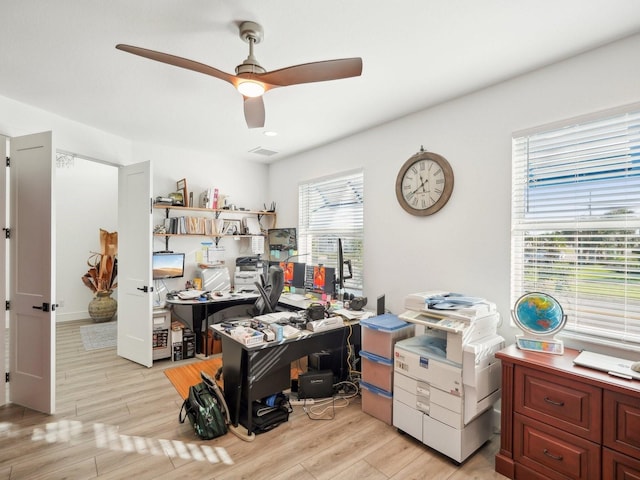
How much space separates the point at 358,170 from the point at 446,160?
115cm

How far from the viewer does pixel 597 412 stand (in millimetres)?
1638

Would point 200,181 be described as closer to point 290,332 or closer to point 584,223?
point 290,332

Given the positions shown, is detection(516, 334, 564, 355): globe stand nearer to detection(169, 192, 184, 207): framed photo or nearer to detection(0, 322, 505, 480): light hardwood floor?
detection(0, 322, 505, 480): light hardwood floor

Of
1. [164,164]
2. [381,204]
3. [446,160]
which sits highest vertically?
[164,164]

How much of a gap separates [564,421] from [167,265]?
13.7ft

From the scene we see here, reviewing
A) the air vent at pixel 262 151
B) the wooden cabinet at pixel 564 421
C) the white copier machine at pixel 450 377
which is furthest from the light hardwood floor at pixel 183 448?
the air vent at pixel 262 151

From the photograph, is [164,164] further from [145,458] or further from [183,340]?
[145,458]

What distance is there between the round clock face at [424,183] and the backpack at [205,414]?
2.44m

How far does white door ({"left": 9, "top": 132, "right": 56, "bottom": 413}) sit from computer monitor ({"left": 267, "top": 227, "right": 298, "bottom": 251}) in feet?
9.03

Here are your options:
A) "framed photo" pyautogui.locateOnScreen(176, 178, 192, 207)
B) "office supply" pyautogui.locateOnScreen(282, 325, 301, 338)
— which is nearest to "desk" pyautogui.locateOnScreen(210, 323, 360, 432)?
"office supply" pyautogui.locateOnScreen(282, 325, 301, 338)

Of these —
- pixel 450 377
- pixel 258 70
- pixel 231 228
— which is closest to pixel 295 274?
pixel 231 228

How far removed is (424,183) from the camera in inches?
119

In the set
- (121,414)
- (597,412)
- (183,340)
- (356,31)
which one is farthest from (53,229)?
(597,412)

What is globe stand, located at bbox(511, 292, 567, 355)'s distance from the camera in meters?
2.00
